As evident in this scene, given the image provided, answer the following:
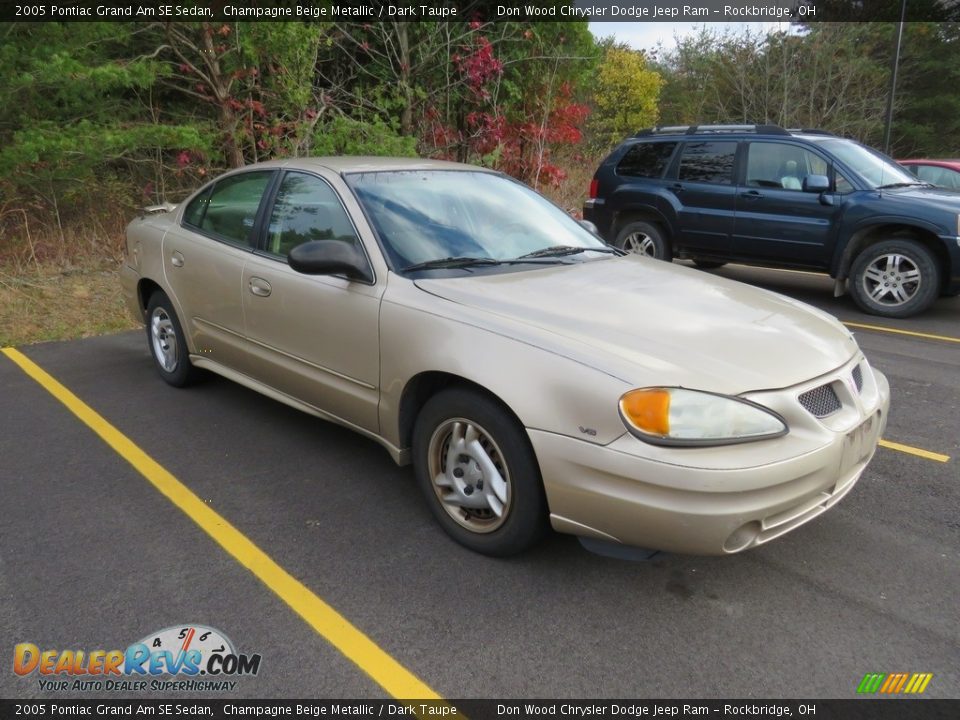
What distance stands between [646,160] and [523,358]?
7.49 metres

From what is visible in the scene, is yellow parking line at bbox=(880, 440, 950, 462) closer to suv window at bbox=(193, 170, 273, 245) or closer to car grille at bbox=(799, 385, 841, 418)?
car grille at bbox=(799, 385, 841, 418)

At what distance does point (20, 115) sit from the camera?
29.2 ft

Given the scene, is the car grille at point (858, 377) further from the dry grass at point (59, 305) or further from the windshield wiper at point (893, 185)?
the dry grass at point (59, 305)

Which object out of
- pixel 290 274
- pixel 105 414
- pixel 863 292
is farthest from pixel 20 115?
pixel 863 292

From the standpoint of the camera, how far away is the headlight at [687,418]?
8.38 feet

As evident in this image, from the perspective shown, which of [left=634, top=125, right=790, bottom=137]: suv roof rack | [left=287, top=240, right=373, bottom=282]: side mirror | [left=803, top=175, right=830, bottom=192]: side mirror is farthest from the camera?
[left=634, top=125, right=790, bottom=137]: suv roof rack

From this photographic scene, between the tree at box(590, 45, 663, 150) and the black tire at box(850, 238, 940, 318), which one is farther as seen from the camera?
the tree at box(590, 45, 663, 150)

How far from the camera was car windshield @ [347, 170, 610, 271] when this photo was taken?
12.0ft

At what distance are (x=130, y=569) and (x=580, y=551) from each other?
6.07 feet

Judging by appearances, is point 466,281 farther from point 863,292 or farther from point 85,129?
point 85,129

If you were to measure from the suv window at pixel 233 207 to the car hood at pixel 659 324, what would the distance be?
1576 mm

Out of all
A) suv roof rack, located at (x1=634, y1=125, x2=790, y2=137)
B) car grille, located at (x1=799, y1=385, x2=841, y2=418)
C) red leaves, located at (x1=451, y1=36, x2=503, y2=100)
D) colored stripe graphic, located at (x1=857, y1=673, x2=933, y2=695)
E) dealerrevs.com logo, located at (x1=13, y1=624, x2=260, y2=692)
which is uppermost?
red leaves, located at (x1=451, y1=36, x2=503, y2=100)

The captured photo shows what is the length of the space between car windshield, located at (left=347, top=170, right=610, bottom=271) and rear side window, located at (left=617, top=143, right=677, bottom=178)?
5.48 metres
